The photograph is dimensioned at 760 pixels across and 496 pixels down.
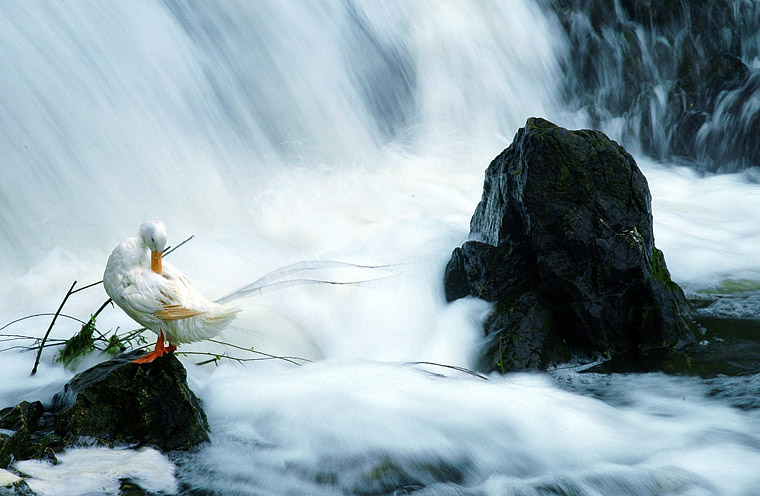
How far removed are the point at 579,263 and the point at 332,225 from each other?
10.1ft

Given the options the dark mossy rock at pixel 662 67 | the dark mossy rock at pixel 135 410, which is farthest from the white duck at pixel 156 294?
the dark mossy rock at pixel 662 67

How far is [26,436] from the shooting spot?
310cm

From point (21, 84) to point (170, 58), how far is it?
1.66m

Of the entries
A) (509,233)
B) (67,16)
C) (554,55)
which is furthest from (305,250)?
(554,55)

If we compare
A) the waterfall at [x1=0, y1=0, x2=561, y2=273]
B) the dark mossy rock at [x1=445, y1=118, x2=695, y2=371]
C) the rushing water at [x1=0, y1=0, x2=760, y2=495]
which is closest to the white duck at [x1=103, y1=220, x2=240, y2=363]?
the rushing water at [x1=0, y1=0, x2=760, y2=495]

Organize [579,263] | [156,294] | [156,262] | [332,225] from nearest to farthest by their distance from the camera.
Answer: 1. [156,294]
2. [156,262]
3. [579,263]
4. [332,225]

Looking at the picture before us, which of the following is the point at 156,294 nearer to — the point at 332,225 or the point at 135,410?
the point at 135,410

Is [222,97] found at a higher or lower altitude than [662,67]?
lower

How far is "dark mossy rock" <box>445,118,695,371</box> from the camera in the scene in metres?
4.41

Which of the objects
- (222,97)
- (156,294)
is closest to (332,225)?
(222,97)

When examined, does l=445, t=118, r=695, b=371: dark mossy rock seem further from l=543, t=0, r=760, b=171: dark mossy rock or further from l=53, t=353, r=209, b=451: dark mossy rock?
l=543, t=0, r=760, b=171: dark mossy rock

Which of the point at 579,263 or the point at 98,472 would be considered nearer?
the point at 98,472

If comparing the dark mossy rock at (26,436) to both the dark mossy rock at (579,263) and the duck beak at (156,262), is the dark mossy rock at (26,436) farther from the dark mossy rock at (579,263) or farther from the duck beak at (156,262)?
the dark mossy rock at (579,263)

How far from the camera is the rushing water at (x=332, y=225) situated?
11.4 ft
